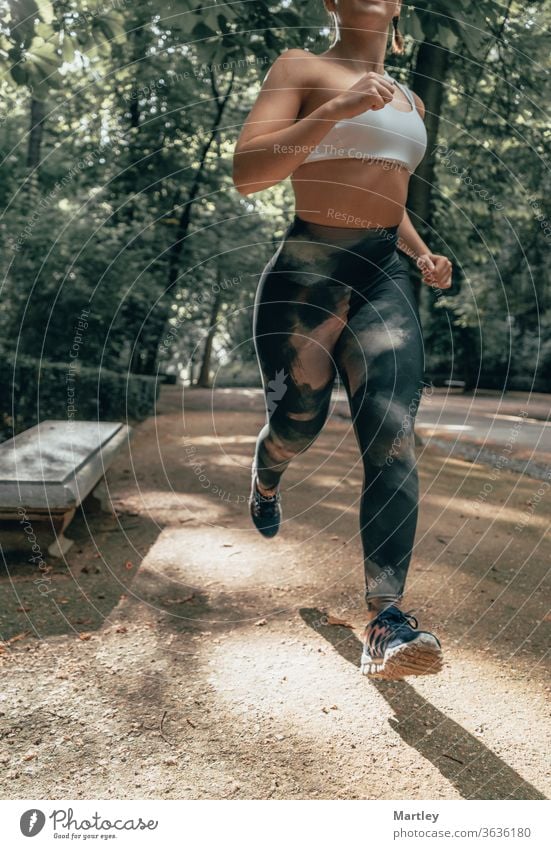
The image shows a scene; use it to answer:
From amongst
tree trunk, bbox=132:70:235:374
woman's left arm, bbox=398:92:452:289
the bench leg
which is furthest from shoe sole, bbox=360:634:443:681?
tree trunk, bbox=132:70:235:374

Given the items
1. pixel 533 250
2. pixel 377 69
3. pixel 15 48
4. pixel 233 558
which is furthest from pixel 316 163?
pixel 533 250

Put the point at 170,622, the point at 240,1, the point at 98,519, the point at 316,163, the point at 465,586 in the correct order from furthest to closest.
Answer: the point at 98,519
the point at 465,586
the point at 240,1
the point at 170,622
the point at 316,163

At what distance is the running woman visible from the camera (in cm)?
253

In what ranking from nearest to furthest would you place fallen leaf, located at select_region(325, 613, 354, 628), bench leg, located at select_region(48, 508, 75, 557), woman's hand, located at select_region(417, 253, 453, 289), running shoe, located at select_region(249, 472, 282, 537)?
woman's hand, located at select_region(417, 253, 453, 289)
running shoe, located at select_region(249, 472, 282, 537)
fallen leaf, located at select_region(325, 613, 354, 628)
bench leg, located at select_region(48, 508, 75, 557)

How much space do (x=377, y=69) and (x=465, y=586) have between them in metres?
2.69

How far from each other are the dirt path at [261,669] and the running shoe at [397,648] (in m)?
0.33

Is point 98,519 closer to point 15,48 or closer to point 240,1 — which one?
point 15,48

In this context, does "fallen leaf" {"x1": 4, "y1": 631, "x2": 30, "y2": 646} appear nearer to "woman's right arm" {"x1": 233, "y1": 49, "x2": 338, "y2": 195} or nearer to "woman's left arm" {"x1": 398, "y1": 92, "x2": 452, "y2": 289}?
"woman's right arm" {"x1": 233, "y1": 49, "x2": 338, "y2": 195}

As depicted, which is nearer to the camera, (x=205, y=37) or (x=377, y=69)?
(x=377, y=69)

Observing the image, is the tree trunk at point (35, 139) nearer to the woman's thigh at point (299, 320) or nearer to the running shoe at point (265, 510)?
the running shoe at point (265, 510)

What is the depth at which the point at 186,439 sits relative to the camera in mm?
9062

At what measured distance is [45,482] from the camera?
422cm

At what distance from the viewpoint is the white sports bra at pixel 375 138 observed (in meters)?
2.53

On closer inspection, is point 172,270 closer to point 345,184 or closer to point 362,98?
point 345,184
